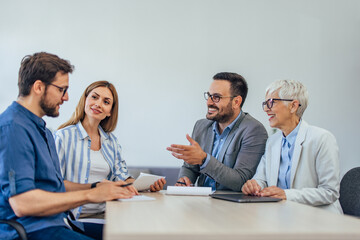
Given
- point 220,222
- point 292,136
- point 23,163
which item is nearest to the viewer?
point 220,222

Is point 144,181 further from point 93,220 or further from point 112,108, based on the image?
point 112,108

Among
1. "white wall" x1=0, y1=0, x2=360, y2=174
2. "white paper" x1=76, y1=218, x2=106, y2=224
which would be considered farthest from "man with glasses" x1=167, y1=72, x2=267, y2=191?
"white wall" x1=0, y1=0, x2=360, y2=174

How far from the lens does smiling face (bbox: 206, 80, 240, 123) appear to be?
117 inches

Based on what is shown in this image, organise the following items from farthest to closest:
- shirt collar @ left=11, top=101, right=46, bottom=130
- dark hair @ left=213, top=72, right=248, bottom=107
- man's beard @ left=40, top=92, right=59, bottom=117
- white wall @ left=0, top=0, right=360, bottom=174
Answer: white wall @ left=0, top=0, right=360, bottom=174, dark hair @ left=213, top=72, right=248, bottom=107, man's beard @ left=40, top=92, right=59, bottom=117, shirt collar @ left=11, top=101, right=46, bottom=130

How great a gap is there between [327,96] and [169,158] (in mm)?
2010

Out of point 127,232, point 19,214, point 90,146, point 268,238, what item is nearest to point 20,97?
point 19,214

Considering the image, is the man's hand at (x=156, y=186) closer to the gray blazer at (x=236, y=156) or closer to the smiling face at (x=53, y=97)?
the gray blazer at (x=236, y=156)

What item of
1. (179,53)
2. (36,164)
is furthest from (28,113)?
(179,53)

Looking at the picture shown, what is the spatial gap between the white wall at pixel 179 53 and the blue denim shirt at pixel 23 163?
2367mm

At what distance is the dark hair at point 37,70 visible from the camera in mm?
1679

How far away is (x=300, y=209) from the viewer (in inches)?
62.7

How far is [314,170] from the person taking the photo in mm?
2291

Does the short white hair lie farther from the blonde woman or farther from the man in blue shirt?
the man in blue shirt

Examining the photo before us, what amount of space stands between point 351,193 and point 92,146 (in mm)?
1716
